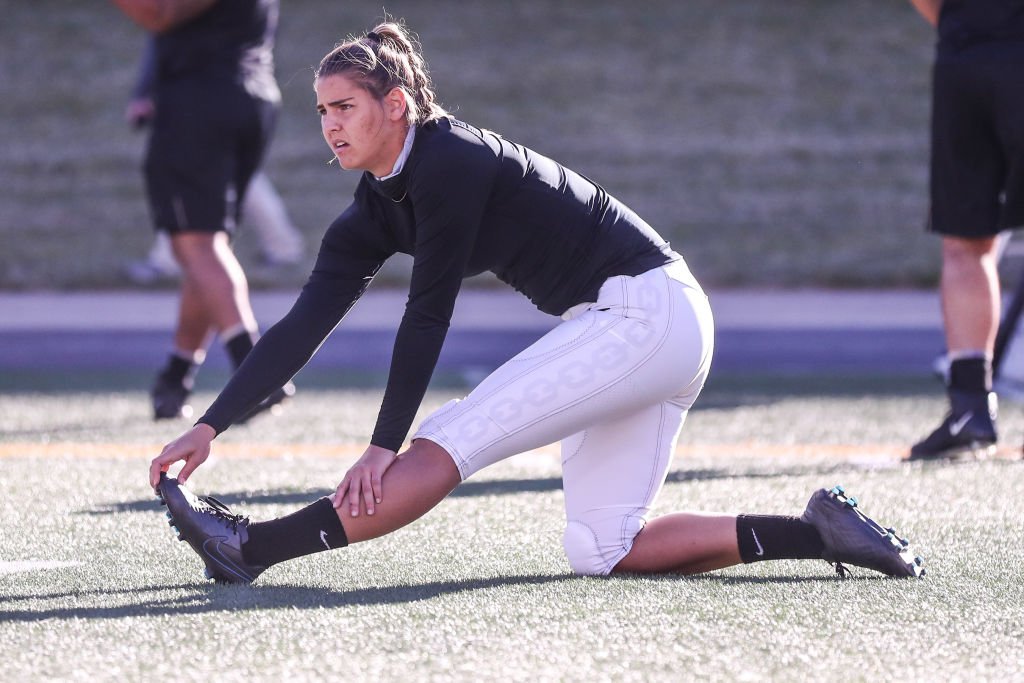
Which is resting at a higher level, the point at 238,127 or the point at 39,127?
the point at 238,127

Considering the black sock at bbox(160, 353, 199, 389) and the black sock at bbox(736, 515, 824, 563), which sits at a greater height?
the black sock at bbox(736, 515, 824, 563)

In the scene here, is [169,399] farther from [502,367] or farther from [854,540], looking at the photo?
[854,540]

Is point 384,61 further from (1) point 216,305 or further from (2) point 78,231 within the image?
(2) point 78,231

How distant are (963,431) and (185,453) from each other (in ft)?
8.61

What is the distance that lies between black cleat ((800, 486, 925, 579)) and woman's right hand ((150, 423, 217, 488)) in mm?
1284

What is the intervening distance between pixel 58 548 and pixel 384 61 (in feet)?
4.54

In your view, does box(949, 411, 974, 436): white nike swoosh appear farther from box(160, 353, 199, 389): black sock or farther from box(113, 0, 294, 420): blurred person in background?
box(160, 353, 199, 389): black sock

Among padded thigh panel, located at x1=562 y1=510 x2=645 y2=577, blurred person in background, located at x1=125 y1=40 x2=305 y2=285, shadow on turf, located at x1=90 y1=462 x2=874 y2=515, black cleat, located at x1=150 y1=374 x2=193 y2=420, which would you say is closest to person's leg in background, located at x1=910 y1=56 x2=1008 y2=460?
shadow on turf, located at x1=90 y1=462 x2=874 y2=515

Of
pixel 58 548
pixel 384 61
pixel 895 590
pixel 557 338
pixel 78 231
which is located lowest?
pixel 78 231

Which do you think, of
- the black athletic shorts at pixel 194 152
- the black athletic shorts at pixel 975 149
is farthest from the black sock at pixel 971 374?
the black athletic shorts at pixel 194 152

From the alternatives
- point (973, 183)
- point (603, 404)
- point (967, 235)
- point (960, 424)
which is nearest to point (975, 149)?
point (973, 183)

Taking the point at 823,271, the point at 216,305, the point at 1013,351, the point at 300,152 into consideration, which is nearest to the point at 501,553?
the point at 216,305

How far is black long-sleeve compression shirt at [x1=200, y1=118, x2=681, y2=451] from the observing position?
10.2ft

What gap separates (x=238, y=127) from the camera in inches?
227
